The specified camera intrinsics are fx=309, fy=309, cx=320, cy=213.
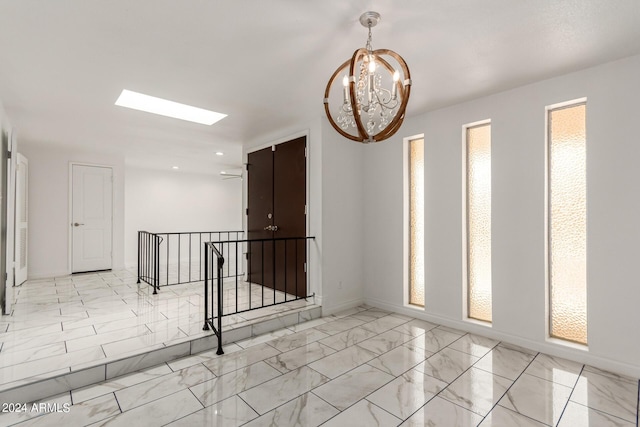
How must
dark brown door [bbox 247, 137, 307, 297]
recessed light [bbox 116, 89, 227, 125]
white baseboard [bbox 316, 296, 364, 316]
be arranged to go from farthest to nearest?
dark brown door [bbox 247, 137, 307, 297], white baseboard [bbox 316, 296, 364, 316], recessed light [bbox 116, 89, 227, 125]

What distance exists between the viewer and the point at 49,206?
547 centimetres

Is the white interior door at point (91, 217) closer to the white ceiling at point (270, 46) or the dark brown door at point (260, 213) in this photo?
the white ceiling at point (270, 46)

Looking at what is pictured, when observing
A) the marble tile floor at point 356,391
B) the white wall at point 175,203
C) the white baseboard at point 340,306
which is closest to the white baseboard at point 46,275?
the white wall at point 175,203

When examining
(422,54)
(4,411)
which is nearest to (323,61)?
(422,54)

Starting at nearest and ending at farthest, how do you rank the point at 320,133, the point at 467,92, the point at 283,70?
the point at 283,70
the point at 467,92
the point at 320,133

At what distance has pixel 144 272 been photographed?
219 inches

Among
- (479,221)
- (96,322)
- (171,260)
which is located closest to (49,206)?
(171,260)

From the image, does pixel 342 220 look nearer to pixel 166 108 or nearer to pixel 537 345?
pixel 537 345

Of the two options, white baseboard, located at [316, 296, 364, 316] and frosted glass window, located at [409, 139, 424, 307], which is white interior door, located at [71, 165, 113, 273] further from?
frosted glass window, located at [409, 139, 424, 307]

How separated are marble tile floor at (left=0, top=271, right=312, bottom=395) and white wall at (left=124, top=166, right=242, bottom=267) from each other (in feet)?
8.61

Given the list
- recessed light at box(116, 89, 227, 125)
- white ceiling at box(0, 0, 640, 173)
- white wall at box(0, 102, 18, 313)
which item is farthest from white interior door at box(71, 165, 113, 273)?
recessed light at box(116, 89, 227, 125)

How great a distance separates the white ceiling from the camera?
6.04ft

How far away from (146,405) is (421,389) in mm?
1873

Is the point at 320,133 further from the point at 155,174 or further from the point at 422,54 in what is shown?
the point at 155,174
